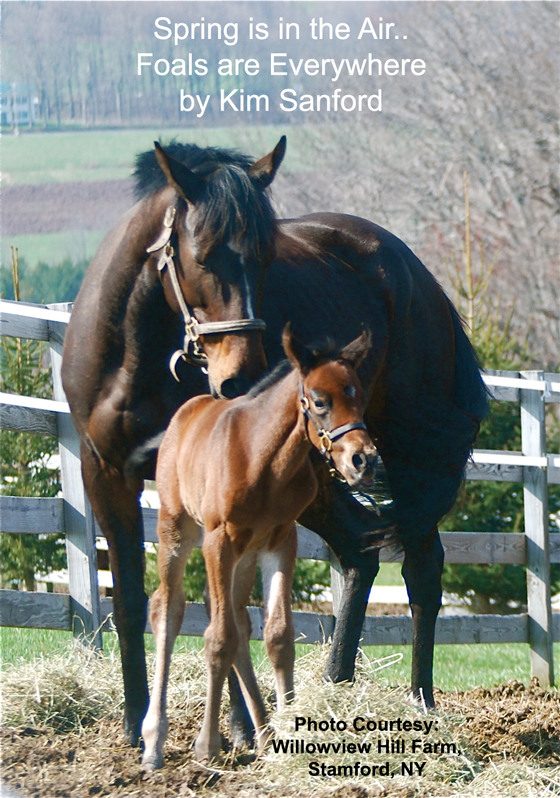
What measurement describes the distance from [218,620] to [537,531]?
13.5 ft

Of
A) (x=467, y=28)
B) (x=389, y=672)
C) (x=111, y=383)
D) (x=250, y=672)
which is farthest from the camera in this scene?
(x=467, y=28)

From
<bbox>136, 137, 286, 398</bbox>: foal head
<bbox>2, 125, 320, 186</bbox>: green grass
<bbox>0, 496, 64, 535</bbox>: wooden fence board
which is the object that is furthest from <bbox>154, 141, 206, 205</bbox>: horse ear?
<bbox>2, 125, 320, 186</bbox>: green grass

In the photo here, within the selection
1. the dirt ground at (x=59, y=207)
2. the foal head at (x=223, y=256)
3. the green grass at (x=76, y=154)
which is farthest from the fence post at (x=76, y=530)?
the dirt ground at (x=59, y=207)

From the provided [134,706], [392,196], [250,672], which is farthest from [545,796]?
[392,196]

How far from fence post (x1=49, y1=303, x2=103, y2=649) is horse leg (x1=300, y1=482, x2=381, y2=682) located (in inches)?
63.2

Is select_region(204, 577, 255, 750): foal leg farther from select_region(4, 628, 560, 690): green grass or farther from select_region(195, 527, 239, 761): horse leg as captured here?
select_region(4, 628, 560, 690): green grass

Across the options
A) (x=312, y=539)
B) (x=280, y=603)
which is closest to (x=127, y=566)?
(x=280, y=603)

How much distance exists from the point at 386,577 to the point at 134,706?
8593mm

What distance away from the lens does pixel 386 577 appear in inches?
464

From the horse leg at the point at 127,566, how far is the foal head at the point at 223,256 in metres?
0.80

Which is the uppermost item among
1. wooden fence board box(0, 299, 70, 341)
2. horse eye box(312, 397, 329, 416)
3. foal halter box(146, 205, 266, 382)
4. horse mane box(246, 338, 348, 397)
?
wooden fence board box(0, 299, 70, 341)

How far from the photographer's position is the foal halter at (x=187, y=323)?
2.85m

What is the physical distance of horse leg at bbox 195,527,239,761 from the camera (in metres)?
2.84

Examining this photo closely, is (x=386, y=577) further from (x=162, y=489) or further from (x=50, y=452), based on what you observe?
(x=162, y=489)
